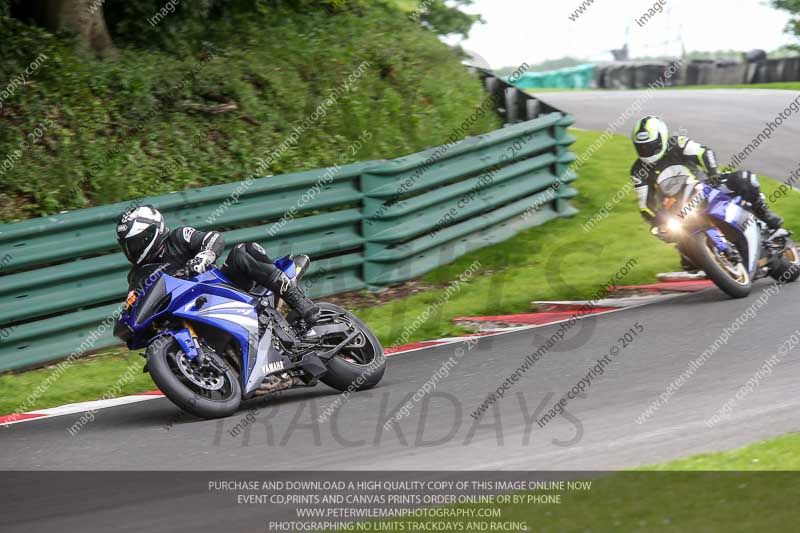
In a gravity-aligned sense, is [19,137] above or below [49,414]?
above

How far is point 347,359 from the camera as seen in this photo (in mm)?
7594

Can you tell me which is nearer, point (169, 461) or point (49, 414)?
point (169, 461)

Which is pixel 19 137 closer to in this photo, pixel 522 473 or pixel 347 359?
pixel 347 359

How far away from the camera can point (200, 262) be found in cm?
698

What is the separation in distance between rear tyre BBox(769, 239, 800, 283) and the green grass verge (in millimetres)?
1368

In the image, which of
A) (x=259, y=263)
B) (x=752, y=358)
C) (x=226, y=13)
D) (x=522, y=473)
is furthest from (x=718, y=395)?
(x=226, y=13)

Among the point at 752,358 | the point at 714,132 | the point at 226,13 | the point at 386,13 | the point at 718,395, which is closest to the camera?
the point at 718,395

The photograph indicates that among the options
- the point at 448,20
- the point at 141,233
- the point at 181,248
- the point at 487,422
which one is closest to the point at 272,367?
the point at 181,248

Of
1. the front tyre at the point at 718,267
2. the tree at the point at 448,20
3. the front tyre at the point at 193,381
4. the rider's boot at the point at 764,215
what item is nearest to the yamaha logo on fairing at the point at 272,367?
the front tyre at the point at 193,381

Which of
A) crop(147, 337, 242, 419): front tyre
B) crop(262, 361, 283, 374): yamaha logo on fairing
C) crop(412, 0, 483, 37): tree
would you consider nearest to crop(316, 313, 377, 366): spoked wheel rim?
crop(262, 361, 283, 374): yamaha logo on fairing

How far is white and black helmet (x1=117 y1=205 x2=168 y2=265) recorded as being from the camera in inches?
277

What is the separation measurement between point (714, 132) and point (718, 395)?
1313cm

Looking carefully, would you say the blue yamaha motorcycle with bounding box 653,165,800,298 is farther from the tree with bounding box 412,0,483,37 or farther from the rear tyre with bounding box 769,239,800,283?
the tree with bounding box 412,0,483,37

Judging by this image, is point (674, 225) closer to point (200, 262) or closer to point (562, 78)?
point (200, 262)
